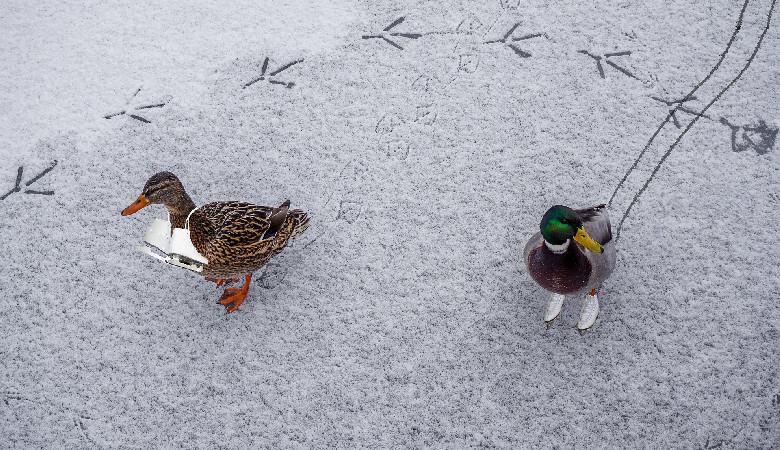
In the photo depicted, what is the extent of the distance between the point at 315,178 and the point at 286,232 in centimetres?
42

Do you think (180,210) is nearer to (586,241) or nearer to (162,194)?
(162,194)

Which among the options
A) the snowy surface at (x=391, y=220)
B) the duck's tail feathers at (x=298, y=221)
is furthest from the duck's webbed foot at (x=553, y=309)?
the duck's tail feathers at (x=298, y=221)

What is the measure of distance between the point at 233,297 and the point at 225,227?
1.09ft

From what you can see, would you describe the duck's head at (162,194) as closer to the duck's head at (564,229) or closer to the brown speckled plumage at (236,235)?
the brown speckled plumage at (236,235)

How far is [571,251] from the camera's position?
1669mm

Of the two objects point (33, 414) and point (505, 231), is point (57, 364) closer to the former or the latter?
point (33, 414)

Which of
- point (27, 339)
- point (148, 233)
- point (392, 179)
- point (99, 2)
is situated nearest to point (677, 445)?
point (392, 179)

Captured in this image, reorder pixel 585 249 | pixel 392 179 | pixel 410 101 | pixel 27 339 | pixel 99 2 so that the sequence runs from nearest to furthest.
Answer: pixel 585 249 < pixel 27 339 < pixel 392 179 < pixel 410 101 < pixel 99 2

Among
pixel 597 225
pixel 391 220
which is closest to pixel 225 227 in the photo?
pixel 391 220

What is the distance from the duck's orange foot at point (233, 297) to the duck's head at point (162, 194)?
353 mm

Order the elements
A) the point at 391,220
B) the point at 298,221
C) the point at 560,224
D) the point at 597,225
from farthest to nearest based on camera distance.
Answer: the point at 391,220 < the point at 298,221 < the point at 597,225 < the point at 560,224

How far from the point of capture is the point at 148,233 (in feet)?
6.32

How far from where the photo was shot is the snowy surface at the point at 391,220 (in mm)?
1829

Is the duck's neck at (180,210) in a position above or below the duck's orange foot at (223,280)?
above
